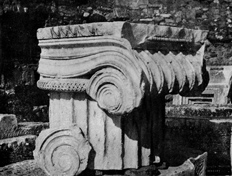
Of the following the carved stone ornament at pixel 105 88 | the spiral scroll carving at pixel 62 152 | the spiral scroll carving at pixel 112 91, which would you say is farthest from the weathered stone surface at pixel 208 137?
the spiral scroll carving at pixel 112 91

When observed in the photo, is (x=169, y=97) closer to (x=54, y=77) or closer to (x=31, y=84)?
(x=31, y=84)

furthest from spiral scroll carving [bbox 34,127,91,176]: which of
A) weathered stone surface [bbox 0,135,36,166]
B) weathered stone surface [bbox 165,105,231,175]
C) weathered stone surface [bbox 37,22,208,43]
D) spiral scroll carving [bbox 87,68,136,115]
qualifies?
weathered stone surface [bbox 165,105,231,175]

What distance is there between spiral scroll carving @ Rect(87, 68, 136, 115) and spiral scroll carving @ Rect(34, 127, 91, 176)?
33cm

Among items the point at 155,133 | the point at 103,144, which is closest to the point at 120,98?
the point at 103,144

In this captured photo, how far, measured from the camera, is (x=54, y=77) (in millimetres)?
3508

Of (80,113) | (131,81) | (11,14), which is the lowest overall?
(80,113)

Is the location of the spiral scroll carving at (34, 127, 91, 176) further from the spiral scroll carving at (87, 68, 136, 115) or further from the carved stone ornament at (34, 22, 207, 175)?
the spiral scroll carving at (87, 68, 136, 115)

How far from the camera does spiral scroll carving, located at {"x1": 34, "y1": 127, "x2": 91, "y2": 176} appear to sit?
10.9 feet

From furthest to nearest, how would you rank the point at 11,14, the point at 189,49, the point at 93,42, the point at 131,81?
the point at 11,14
the point at 189,49
the point at 93,42
the point at 131,81

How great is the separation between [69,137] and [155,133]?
0.68 meters

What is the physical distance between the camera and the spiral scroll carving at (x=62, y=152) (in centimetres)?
332

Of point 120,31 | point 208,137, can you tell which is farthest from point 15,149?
point 208,137

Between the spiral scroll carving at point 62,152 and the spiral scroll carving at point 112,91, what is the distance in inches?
13.1

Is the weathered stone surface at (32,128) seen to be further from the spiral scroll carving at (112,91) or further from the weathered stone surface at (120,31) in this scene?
the spiral scroll carving at (112,91)
